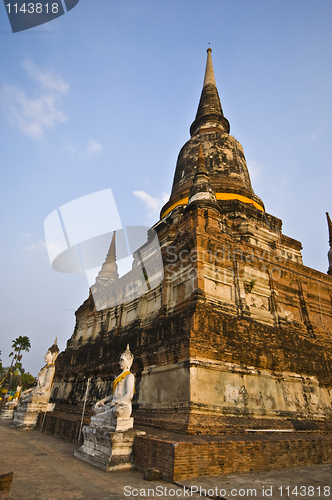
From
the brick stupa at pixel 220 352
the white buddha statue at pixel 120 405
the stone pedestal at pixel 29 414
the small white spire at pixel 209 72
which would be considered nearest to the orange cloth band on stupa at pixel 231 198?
the brick stupa at pixel 220 352

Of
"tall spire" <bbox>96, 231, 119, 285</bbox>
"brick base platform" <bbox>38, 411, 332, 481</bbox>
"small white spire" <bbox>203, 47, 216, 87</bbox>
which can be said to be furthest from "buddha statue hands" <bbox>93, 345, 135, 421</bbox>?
"small white spire" <bbox>203, 47, 216, 87</bbox>

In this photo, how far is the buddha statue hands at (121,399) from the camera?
690 cm

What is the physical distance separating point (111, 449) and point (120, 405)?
842 mm

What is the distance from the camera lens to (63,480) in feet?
17.6

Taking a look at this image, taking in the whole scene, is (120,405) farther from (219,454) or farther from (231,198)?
(231,198)

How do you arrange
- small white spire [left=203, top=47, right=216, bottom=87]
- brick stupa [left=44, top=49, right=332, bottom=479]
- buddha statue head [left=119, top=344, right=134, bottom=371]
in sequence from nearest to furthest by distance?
brick stupa [left=44, top=49, right=332, bottom=479] < buddha statue head [left=119, top=344, right=134, bottom=371] < small white spire [left=203, top=47, right=216, bottom=87]

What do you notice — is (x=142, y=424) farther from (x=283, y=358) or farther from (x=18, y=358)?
(x=18, y=358)

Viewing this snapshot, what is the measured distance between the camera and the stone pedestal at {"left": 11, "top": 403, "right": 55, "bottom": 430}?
12.8 metres

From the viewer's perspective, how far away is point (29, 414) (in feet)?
42.8

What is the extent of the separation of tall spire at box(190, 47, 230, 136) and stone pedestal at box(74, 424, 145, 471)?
19824 millimetres

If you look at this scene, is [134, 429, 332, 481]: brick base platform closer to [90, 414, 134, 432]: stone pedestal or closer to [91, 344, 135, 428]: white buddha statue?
[90, 414, 134, 432]: stone pedestal

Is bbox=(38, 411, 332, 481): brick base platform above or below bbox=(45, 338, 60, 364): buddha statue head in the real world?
below

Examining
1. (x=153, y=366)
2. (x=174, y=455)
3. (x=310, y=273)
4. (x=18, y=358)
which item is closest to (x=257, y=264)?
(x=310, y=273)

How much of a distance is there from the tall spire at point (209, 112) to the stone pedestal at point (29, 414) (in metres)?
19.0
